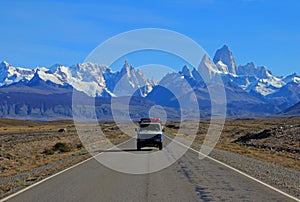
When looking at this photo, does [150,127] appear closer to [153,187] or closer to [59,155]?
[59,155]

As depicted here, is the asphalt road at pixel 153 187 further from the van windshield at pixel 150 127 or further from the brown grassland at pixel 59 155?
the van windshield at pixel 150 127

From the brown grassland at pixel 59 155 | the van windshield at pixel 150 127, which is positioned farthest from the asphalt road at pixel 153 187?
the van windshield at pixel 150 127

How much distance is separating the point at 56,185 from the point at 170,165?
8.60m

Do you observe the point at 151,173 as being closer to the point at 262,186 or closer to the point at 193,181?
the point at 193,181

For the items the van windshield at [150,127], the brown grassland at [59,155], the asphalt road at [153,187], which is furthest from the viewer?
the van windshield at [150,127]

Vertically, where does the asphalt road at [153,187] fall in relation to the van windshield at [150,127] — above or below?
below

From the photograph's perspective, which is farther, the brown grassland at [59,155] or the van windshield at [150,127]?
the van windshield at [150,127]

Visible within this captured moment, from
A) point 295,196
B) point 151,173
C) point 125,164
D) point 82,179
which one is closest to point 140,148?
point 125,164

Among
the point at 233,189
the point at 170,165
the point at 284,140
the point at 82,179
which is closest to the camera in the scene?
the point at 233,189

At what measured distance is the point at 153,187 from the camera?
15.8 m

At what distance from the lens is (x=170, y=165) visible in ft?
78.2

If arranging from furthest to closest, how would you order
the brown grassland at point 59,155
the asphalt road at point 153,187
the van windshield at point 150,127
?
the van windshield at point 150,127
the brown grassland at point 59,155
the asphalt road at point 153,187

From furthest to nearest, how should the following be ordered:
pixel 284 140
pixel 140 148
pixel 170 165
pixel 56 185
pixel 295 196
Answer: pixel 284 140 → pixel 140 148 → pixel 170 165 → pixel 56 185 → pixel 295 196

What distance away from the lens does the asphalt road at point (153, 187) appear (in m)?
13.6
